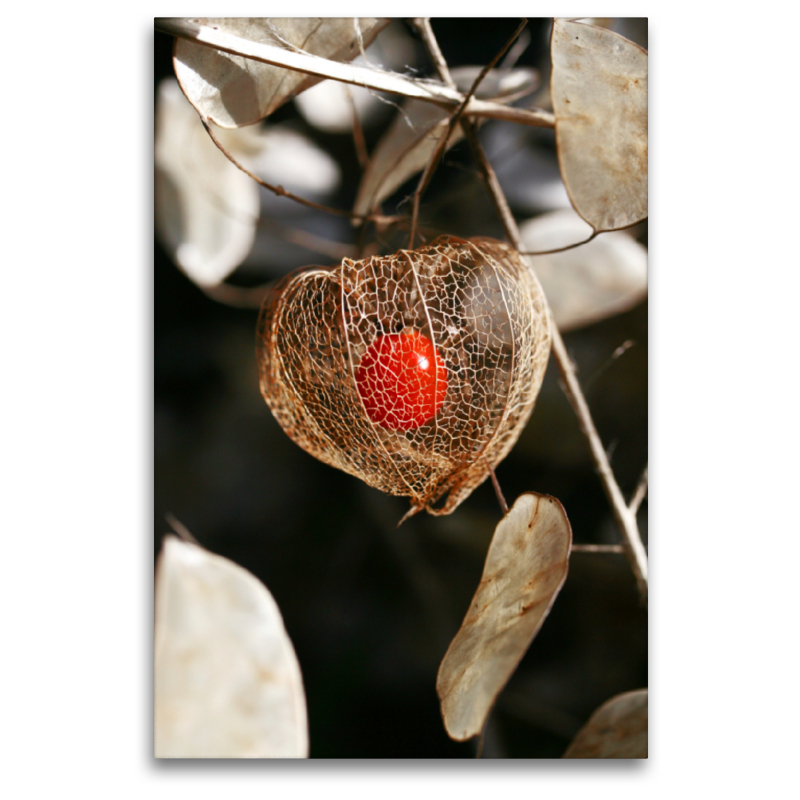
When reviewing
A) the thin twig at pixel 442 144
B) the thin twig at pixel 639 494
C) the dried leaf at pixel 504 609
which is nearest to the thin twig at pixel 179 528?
the dried leaf at pixel 504 609

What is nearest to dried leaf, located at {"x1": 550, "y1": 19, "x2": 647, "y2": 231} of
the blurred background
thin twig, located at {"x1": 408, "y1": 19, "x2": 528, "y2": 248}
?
thin twig, located at {"x1": 408, "y1": 19, "x2": 528, "y2": 248}

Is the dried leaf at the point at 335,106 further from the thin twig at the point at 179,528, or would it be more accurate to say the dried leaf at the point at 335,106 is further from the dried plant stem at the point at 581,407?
the thin twig at the point at 179,528

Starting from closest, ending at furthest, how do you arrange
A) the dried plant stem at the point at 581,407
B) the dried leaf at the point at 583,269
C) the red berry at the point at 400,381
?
the red berry at the point at 400,381 → the dried plant stem at the point at 581,407 → the dried leaf at the point at 583,269

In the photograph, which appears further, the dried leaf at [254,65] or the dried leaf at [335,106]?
the dried leaf at [335,106]

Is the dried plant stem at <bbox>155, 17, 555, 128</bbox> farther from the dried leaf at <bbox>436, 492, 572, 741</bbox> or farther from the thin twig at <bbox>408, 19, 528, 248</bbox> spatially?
the dried leaf at <bbox>436, 492, 572, 741</bbox>

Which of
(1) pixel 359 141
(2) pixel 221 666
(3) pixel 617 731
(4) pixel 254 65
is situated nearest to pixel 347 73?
(4) pixel 254 65

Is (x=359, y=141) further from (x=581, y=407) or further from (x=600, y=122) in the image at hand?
(x=581, y=407)

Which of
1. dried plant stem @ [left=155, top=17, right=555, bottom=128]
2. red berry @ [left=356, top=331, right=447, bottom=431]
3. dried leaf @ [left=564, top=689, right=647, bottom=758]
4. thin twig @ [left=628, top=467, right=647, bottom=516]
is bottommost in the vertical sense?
dried leaf @ [left=564, top=689, right=647, bottom=758]
